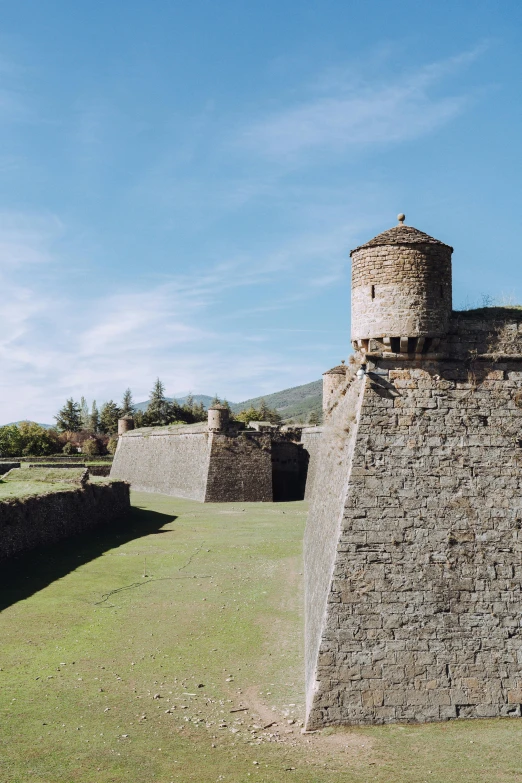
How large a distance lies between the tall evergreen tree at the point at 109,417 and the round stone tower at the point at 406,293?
8147cm

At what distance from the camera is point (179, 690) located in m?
11.0

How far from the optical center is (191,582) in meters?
18.4

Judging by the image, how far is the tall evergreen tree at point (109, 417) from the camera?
90137mm

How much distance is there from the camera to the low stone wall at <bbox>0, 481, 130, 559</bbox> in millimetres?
20281

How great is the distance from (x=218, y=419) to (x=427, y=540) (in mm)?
31177

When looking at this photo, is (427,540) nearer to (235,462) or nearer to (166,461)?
(235,462)

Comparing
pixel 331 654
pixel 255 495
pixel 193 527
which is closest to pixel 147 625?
pixel 331 654

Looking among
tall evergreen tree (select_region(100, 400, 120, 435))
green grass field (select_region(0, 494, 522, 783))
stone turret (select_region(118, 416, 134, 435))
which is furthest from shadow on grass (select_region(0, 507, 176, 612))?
tall evergreen tree (select_region(100, 400, 120, 435))

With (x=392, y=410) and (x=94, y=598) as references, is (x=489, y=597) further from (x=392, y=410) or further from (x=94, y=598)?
(x=94, y=598)

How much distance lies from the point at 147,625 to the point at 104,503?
1570 cm

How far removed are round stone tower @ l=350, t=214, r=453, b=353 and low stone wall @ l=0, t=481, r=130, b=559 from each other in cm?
1419

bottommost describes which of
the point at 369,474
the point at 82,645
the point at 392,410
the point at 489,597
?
the point at 82,645

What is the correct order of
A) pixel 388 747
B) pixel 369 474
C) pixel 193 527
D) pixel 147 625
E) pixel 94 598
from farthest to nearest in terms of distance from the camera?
pixel 193 527, pixel 94 598, pixel 147 625, pixel 369 474, pixel 388 747

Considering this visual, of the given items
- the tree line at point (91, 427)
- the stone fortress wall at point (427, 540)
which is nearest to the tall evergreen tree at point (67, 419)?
the tree line at point (91, 427)
